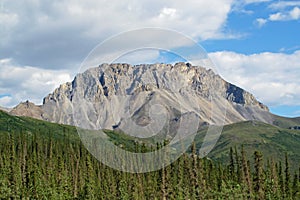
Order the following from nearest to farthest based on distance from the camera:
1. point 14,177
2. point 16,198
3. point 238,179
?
point 16,198
point 14,177
point 238,179

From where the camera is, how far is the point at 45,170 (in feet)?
607

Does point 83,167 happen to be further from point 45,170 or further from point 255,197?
point 255,197

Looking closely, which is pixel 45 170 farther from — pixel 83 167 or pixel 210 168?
pixel 210 168

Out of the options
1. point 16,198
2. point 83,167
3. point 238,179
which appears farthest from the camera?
point 83,167

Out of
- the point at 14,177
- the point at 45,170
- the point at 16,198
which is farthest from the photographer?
the point at 45,170

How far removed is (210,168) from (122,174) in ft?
127

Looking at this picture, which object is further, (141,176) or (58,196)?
(141,176)

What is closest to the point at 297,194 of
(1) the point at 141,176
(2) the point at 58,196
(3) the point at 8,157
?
(1) the point at 141,176

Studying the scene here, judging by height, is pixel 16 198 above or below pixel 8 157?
below

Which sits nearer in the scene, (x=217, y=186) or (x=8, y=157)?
(x=217, y=186)

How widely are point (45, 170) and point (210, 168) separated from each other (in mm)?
69861

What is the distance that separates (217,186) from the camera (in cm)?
17525

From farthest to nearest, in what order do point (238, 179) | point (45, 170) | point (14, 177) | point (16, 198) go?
point (45, 170)
point (238, 179)
point (14, 177)
point (16, 198)

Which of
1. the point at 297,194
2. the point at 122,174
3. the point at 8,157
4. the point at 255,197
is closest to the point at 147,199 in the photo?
the point at 122,174
